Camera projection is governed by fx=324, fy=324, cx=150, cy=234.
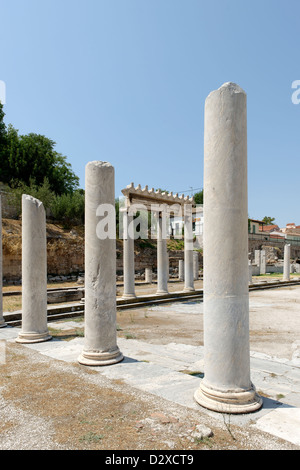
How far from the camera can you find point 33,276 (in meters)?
7.58

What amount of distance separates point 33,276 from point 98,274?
2.41 m

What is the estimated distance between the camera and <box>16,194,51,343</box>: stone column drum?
7.53m

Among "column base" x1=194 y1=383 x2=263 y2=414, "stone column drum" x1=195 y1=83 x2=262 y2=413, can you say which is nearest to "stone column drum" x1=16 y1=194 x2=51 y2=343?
"stone column drum" x1=195 y1=83 x2=262 y2=413

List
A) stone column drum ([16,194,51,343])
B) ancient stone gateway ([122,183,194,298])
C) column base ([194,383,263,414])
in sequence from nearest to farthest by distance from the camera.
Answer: column base ([194,383,263,414]) < stone column drum ([16,194,51,343]) < ancient stone gateway ([122,183,194,298])

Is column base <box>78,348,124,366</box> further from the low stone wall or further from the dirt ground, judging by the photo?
the low stone wall

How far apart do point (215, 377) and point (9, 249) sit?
77.0 ft

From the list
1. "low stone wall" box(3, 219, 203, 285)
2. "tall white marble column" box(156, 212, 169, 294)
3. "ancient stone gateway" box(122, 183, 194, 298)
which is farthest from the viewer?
"low stone wall" box(3, 219, 203, 285)

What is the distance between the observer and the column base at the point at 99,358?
5699 millimetres

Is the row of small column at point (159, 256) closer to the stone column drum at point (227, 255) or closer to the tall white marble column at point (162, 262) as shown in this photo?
the tall white marble column at point (162, 262)

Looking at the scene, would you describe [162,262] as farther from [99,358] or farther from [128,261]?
[99,358]

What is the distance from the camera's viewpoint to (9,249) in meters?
24.5

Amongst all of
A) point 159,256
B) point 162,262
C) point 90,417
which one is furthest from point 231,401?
point 159,256

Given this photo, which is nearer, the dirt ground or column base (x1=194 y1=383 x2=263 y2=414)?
the dirt ground

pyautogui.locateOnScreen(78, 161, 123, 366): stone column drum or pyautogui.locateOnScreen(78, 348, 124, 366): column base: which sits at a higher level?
pyautogui.locateOnScreen(78, 161, 123, 366): stone column drum
